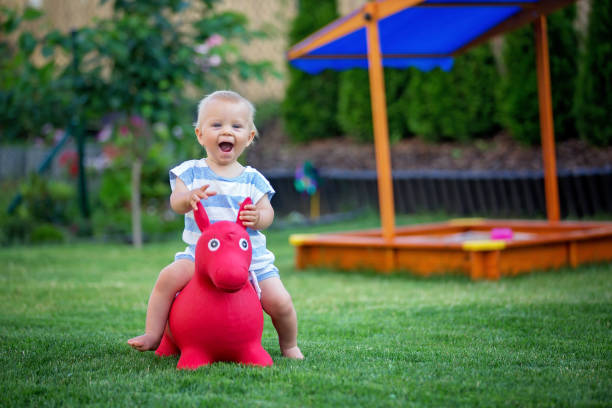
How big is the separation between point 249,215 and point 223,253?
23 centimetres

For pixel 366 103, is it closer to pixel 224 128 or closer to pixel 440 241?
pixel 440 241

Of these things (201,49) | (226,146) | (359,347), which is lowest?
(359,347)

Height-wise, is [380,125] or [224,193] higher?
[380,125]

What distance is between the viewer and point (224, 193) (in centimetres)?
295

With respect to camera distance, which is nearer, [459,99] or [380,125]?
[380,125]

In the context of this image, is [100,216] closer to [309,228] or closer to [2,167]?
[309,228]

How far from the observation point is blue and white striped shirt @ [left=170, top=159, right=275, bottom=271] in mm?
2939

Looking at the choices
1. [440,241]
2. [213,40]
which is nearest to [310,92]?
[213,40]

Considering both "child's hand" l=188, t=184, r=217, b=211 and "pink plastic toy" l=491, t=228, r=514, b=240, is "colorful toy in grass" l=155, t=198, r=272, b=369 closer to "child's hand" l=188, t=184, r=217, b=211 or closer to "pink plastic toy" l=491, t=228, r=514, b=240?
"child's hand" l=188, t=184, r=217, b=211

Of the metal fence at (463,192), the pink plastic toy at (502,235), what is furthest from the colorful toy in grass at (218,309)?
the metal fence at (463,192)

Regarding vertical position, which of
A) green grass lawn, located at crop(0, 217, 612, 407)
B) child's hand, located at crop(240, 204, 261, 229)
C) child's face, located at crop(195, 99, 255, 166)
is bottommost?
green grass lawn, located at crop(0, 217, 612, 407)

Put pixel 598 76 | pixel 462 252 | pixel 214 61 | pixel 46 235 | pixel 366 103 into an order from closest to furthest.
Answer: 1. pixel 462 252
2. pixel 46 235
3. pixel 214 61
4. pixel 598 76
5. pixel 366 103

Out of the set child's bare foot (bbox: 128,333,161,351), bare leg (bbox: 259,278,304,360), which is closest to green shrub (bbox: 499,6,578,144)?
bare leg (bbox: 259,278,304,360)

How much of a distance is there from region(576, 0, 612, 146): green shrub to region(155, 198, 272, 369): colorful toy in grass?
23.9 ft
